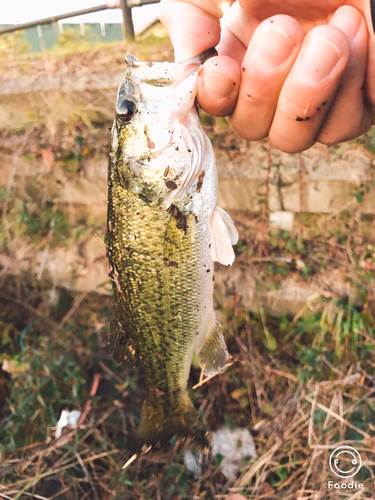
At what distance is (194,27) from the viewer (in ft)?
3.38

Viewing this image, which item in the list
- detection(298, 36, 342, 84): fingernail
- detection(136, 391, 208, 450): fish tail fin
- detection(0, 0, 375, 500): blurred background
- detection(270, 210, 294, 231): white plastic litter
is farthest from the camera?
detection(270, 210, 294, 231): white plastic litter

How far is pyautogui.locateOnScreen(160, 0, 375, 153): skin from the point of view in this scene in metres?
0.86

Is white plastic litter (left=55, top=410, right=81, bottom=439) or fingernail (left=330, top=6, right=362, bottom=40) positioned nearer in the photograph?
fingernail (left=330, top=6, right=362, bottom=40)

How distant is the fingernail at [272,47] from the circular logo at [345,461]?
2.32 meters

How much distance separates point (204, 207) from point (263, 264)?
64.6 inches

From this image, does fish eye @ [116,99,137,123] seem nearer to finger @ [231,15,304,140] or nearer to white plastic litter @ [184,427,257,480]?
finger @ [231,15,304,140]

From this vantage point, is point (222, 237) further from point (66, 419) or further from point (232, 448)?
point (66, 419)

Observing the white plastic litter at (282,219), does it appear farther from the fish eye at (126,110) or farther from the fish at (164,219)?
the fish eye at (126,110)

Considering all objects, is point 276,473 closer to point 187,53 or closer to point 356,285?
point 356,285

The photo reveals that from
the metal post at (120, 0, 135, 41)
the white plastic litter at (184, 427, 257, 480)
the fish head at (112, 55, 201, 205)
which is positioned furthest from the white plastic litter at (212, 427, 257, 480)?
the metal post at (120, 0, 135, 41)

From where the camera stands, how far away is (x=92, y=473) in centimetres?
217

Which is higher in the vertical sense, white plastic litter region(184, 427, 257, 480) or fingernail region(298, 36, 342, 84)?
fingernail region(298, 36, 342, 84)

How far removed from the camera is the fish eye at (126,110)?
1083 millimetres

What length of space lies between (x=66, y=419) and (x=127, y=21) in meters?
3.98
